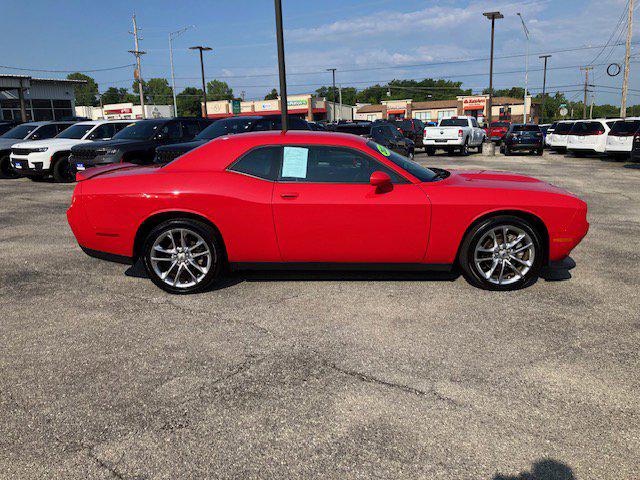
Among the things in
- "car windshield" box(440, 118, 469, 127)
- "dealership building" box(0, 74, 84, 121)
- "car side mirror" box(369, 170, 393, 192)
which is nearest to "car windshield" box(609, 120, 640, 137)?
"car windshield" box(440, 118, 469, 127)

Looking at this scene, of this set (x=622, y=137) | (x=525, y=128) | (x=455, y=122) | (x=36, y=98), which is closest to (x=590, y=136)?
(x=622, y=137)

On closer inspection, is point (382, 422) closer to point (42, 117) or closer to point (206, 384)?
point (206, 384)

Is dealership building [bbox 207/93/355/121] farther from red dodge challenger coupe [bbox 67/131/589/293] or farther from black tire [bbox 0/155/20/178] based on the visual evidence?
red dodge challenger coupe [bbox 67/131/589/293]

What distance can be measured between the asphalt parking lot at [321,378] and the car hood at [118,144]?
7.03m

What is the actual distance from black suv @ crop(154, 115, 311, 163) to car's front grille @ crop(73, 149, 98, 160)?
164cm

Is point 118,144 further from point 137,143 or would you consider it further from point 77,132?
point 77,132

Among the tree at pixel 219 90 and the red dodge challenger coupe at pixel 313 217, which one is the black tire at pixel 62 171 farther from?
the tree at pixel 219 90

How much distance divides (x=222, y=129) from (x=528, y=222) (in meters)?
8.55

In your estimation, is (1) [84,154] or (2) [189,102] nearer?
(1) [84,154]

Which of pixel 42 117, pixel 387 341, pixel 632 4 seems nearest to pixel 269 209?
pixel 387 341

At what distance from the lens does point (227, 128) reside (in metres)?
11.8

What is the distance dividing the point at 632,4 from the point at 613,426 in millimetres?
36185

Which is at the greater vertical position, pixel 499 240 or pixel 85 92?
pixel 85 92

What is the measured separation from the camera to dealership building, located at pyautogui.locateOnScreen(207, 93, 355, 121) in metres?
77.7
